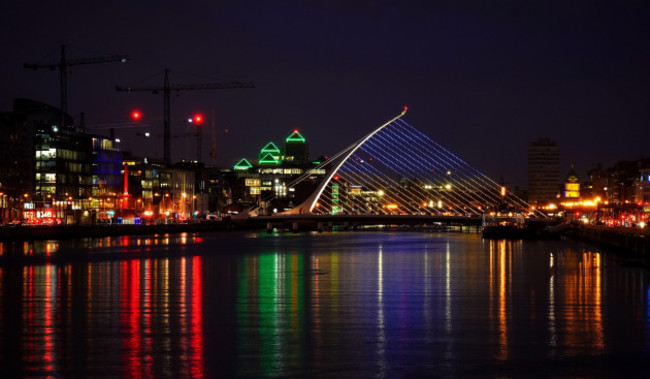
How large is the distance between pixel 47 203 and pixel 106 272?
297ft

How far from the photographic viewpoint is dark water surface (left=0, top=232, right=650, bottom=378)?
754 inches

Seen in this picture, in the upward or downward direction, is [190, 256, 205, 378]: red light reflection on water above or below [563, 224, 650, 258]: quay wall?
below

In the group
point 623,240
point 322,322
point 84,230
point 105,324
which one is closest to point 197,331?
point 105,324

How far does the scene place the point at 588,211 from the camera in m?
193

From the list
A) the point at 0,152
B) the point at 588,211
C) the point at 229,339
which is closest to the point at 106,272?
the point at 229,339

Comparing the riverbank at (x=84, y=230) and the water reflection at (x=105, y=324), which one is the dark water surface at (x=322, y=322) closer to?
the water reflection at (x=105, y=324)

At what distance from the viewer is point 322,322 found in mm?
25422

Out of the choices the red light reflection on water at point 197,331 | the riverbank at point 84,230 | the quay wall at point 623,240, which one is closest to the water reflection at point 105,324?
the red light reflection on water at point 197,331

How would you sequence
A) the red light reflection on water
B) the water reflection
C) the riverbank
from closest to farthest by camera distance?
the red light reflection on water
the water reflection
the riverbank

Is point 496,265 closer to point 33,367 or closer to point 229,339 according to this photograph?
point 229,339

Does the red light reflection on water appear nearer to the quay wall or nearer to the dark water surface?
the dark water surface

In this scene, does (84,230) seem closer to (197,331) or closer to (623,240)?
(623,240)

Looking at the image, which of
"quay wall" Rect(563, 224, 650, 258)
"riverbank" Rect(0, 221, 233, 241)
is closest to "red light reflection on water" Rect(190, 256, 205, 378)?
"quay wall" Rect(563, 224, 650, 258)

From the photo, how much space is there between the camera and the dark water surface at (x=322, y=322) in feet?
62.8
